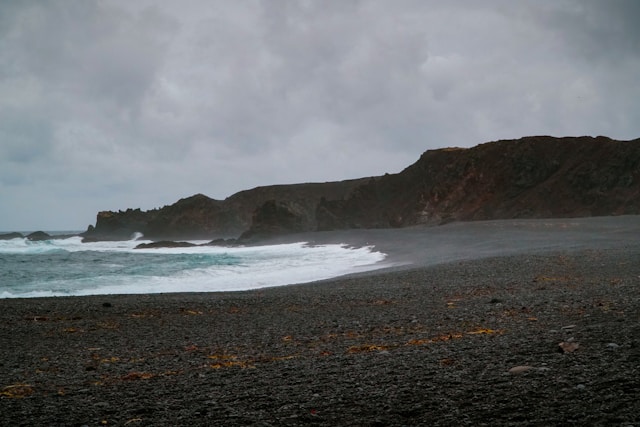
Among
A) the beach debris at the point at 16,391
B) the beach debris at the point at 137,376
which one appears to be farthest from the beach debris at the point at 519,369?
the beach debris at the point at 16,391

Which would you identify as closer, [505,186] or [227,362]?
[227,362]

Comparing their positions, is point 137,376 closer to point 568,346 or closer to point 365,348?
point 365,348

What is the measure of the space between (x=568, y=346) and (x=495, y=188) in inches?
2346

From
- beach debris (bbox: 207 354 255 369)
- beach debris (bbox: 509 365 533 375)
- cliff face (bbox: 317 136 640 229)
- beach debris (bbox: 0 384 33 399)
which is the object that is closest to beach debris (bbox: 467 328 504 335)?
beach debris (bbox: 509 365 533 375)

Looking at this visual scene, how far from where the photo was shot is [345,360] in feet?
20.7

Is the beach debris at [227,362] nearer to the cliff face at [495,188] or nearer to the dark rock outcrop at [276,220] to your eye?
the cliff face at [495,188]

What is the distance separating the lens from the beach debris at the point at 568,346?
→ 5429 millimetres

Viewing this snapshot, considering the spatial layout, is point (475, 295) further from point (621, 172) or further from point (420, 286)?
point (621, 172)

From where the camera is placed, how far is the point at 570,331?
6.39 meters

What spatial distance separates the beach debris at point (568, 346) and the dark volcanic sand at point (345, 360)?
13cm

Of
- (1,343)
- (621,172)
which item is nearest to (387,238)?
(621,172)

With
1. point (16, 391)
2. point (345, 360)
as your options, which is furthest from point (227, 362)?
point (16, 391)

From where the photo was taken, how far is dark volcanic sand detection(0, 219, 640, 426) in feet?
14.0

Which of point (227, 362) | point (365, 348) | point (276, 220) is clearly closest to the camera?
point (227, 362)
